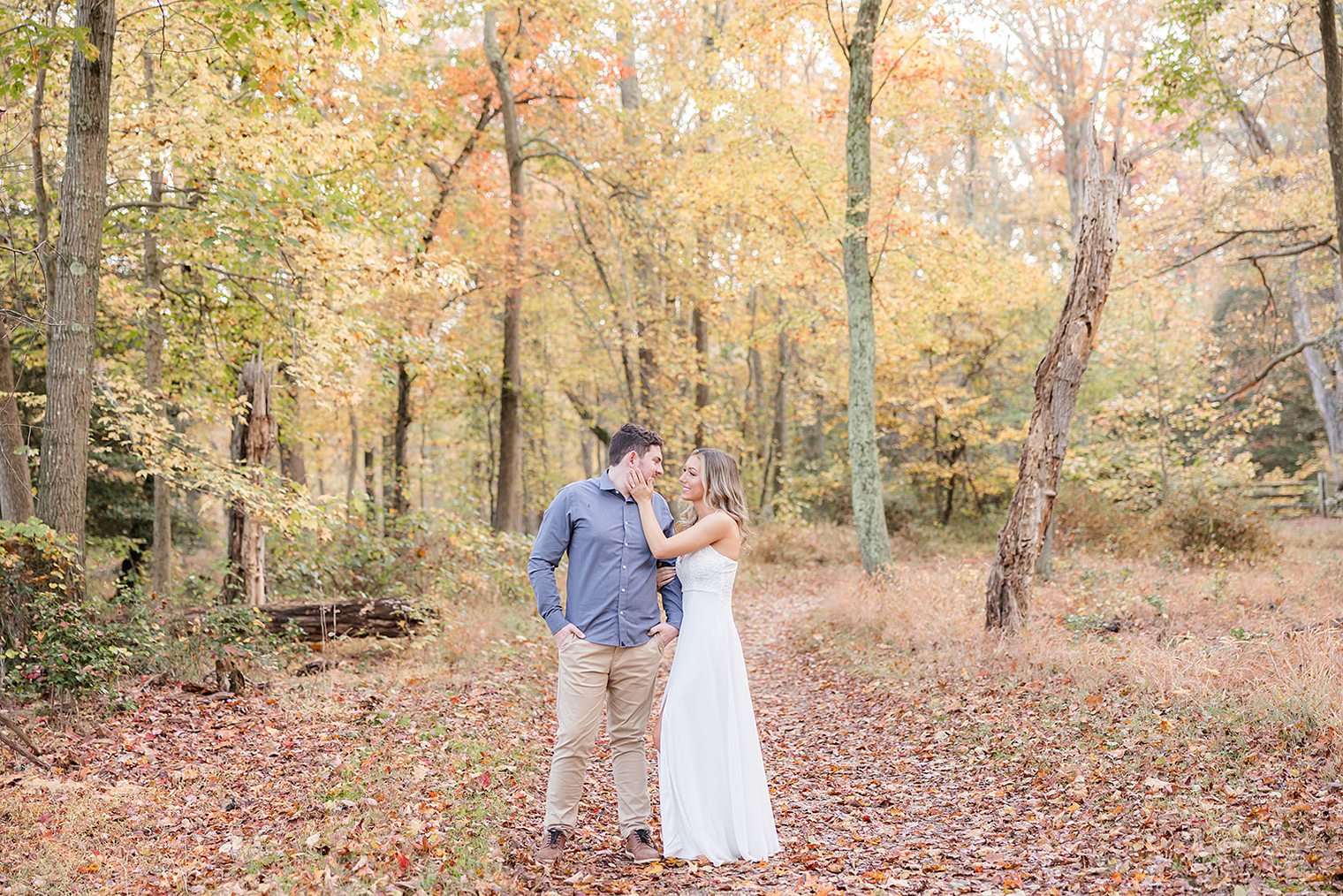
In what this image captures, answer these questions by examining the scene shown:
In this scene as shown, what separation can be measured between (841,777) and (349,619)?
20.5ft

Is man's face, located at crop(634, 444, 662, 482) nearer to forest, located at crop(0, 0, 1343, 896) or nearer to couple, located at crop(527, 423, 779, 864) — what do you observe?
couple, located at crop(527, 423, 779, 864)

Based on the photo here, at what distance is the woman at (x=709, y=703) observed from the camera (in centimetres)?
495

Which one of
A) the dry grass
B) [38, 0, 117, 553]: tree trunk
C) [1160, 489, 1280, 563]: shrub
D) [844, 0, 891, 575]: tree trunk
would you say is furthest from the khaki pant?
[1160, 489, 1280, 563]: shrub

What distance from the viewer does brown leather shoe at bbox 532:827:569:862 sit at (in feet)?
15.7

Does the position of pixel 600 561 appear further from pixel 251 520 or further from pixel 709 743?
pixel 251 520

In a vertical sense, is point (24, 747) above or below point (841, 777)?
above

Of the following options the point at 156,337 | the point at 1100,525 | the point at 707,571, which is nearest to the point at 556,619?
the point at 707,571

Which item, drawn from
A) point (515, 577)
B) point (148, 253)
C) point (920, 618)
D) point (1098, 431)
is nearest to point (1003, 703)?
point (920, 618)

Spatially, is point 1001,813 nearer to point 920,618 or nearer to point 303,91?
point 920,618

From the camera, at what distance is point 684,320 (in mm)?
21734

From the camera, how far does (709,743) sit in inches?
197

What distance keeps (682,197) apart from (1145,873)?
13587mm

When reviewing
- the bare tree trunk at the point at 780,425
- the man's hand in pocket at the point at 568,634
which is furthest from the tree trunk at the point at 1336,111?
the bare tree trunk at the point at 780,425

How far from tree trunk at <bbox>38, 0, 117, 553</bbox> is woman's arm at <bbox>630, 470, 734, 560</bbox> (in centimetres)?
553
